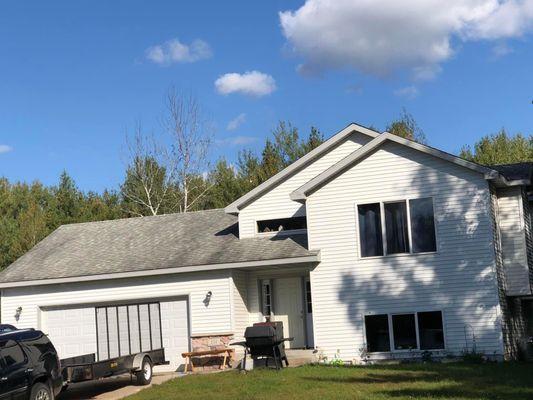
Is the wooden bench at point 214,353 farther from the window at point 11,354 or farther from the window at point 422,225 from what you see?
the window at point 11,354

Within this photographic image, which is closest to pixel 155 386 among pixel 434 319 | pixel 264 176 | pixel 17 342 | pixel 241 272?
pixel 17 342

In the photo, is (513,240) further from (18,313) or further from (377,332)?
(18,313)

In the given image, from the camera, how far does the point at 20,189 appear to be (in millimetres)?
58312

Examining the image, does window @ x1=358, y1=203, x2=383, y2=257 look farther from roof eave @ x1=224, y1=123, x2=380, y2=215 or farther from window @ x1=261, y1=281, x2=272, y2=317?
window @ x1=261, y1=281, x2=272, y2=317

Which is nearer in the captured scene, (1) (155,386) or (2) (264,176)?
(1) (155,386)

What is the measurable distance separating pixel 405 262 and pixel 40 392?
10.6 metres

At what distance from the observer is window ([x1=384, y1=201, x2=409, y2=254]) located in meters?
20.7

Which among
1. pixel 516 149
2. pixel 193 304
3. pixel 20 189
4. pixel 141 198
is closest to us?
pixel 193 304

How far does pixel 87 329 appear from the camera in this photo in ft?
77.1

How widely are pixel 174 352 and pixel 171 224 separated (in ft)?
17.8

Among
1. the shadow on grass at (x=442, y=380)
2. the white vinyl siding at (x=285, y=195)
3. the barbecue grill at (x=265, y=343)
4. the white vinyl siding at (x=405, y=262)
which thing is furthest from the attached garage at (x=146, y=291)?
the shadow on grass at (x=442, y=380)

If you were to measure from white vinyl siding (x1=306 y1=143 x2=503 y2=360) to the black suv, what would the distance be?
28.4 ft

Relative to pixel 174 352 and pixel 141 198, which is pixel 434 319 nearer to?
pixel 174 352

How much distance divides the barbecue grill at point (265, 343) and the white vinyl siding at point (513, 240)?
678cm
